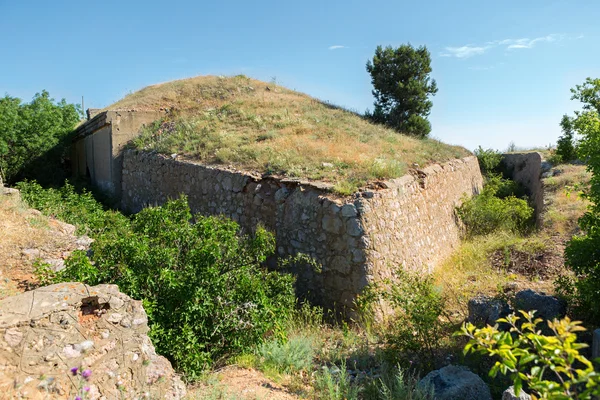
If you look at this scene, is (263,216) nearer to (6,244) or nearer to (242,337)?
(242,337)

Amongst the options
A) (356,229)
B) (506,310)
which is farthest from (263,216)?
(506,310)

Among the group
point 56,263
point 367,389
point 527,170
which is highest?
point 527,170

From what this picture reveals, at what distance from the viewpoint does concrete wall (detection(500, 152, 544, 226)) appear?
15002mm

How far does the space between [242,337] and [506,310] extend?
3.19m

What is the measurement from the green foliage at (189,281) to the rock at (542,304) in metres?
2.97

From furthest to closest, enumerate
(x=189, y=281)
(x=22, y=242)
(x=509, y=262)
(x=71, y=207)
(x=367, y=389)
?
(x=71, y=207) < (x=509, y=262) < (x=22, y=242) < (x=189, y=281) < (x=367, y=389)

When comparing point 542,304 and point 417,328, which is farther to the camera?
point 542,304

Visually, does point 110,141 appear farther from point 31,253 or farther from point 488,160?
point 488,160

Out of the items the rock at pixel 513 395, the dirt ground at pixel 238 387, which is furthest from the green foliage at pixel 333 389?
the rock at pixel 513 395

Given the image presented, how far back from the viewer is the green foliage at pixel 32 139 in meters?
12.6

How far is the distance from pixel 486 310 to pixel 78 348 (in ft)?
14.8

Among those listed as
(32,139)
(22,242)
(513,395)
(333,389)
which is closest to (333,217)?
(333,389)

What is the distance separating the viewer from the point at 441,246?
9.23 metres

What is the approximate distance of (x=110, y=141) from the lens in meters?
11.9
